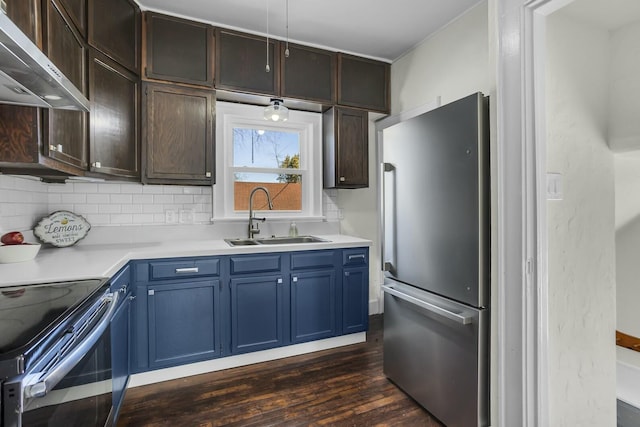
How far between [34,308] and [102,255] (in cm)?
108

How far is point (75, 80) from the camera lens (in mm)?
1825

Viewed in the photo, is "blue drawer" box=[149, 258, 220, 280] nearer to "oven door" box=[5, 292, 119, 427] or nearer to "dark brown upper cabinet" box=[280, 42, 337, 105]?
"oven door" box=[5, 292, 119, 427]

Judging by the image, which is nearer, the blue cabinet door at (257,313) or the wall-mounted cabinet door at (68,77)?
→ the wall-mounted cabinet door at (68,77)

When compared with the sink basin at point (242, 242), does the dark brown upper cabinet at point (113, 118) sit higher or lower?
higher

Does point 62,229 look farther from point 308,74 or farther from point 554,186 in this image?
point 554,186

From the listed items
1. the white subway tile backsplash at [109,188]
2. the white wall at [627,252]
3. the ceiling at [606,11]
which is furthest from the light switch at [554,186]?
the white subway tile backsplash at [109,188]

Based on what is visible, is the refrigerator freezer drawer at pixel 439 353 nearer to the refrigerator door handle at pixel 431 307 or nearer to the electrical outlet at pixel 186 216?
the refrigerator door handle at pixel 431 307

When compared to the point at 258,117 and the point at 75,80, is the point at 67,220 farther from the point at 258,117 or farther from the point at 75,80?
the point at 258,117

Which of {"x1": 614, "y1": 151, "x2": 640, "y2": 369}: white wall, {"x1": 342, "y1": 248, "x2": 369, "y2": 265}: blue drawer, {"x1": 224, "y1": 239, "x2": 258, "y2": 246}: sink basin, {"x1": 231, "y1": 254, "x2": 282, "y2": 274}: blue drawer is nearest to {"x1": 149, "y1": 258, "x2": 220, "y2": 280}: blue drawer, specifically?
{"x1": 231, "y1": 254, "x2": 282, "y2": 274}: blue drawer

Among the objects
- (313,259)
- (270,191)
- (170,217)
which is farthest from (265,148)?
(313,259)

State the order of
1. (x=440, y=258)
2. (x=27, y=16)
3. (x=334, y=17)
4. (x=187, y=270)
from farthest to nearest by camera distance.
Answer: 1. (x=334, y=17)
2. (x=187, y=270)
3. (x=440, y=258)
4. (x=27, y=16)

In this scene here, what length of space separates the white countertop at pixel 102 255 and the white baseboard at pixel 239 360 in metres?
0.80

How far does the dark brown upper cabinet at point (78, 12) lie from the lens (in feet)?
5.61

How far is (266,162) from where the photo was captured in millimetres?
3211
